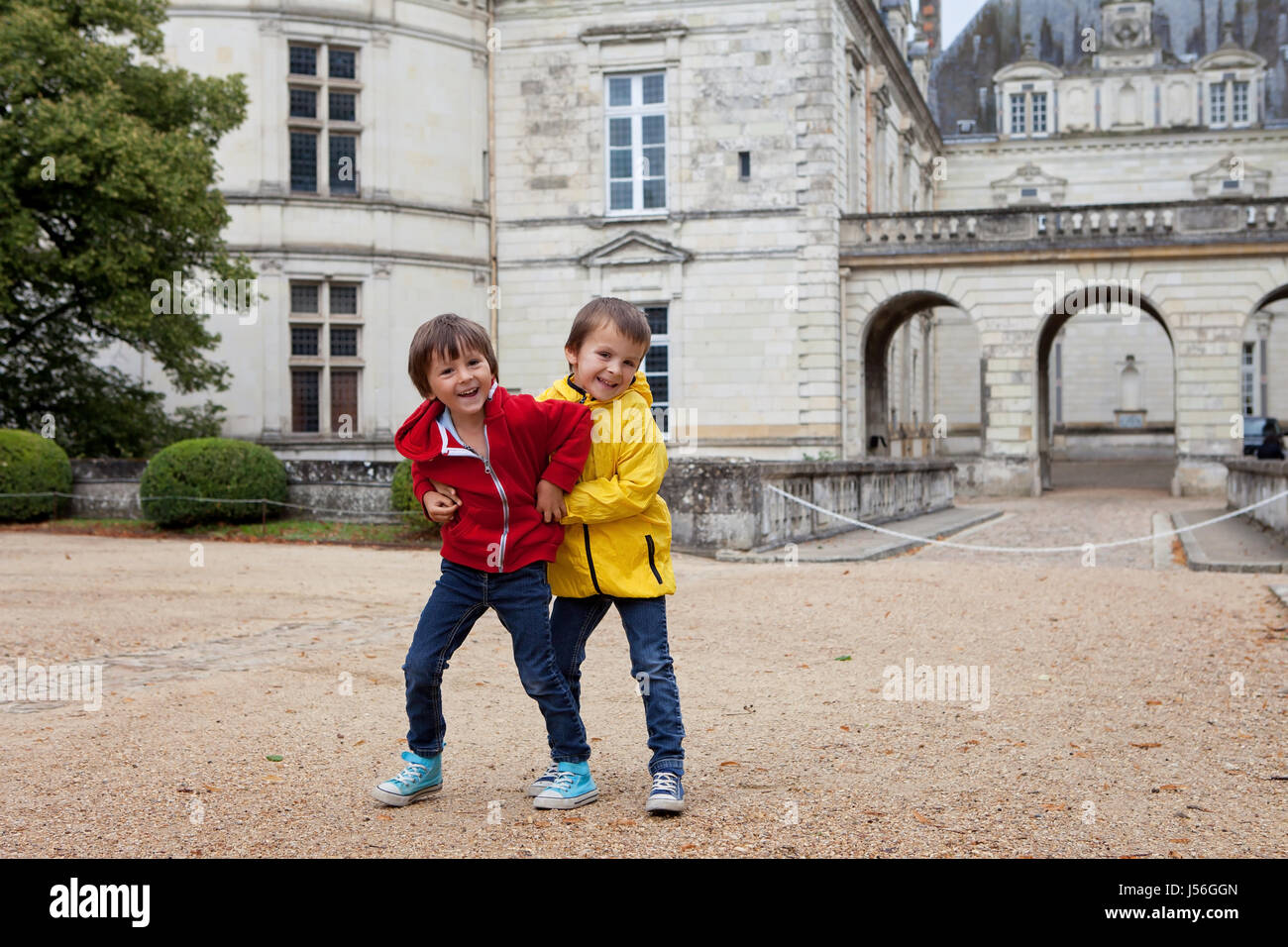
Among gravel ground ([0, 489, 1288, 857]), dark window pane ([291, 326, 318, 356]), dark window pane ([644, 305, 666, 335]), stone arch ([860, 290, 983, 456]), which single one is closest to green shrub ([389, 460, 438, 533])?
gravel ground ([0, 489, 1288, 857])

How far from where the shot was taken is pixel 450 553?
4043 mm

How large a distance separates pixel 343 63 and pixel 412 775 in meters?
21.6

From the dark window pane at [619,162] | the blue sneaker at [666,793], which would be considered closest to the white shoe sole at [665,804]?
the blue sneaker at [666,793]

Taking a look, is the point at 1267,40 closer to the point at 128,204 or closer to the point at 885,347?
the point at 885,347

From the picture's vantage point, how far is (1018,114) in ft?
170

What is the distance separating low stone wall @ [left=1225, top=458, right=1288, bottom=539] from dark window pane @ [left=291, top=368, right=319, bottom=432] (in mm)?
15006

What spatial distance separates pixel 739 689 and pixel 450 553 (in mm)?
2599

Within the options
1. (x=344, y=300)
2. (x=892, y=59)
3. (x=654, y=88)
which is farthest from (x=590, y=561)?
(x=892, y=59)

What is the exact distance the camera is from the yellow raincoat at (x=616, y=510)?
4.04 metres

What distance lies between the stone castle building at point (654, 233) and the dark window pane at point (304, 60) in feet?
0.14

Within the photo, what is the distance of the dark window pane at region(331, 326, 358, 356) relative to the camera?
76.5 feet

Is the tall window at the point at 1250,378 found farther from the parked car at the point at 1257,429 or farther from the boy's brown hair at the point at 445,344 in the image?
the boy's brown hair at the point at 445,344

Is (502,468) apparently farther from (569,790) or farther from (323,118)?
(323,118)

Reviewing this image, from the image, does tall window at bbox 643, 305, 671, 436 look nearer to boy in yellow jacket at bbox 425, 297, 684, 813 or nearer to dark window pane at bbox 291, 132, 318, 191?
dark window pane at bbox 291, 132, 318, 191
